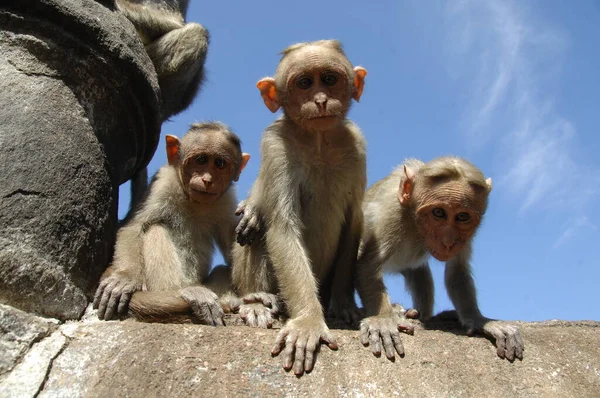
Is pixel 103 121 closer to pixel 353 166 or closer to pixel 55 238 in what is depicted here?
pixel 55 238

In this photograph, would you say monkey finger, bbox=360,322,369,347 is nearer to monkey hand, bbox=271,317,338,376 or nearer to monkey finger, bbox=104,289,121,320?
monkey hand, bbox=271,317,338,376

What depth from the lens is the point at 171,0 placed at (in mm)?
9648

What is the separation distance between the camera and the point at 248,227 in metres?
6.03

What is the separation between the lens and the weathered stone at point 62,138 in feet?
14.9

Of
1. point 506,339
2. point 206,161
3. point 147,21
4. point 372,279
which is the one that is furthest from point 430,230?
point 147,21

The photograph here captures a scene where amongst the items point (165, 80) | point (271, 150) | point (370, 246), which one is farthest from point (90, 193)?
point (165, 80)

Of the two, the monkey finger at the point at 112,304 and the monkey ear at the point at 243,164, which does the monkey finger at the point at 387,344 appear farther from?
the monkey ear at the point at 243,164

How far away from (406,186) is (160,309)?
8.62 feet

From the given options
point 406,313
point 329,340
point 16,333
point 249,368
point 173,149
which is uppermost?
point 173,149

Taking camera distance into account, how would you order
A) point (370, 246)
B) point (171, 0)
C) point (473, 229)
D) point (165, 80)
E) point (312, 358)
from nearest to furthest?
point (312, 358) → point (473, 229) → point (370, 246) → point (165, 80) → point (171, 0)

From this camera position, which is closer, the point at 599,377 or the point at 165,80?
the point at 599,377

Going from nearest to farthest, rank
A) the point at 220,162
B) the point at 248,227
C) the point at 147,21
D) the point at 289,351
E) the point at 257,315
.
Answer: the point at 289,351 < the point at 257,315 < the point at 248,227 < the point at 220,162 < the point at 147,21

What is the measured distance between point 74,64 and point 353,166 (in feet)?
8.47

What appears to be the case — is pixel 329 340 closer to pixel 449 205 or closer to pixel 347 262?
pixel 347 262
